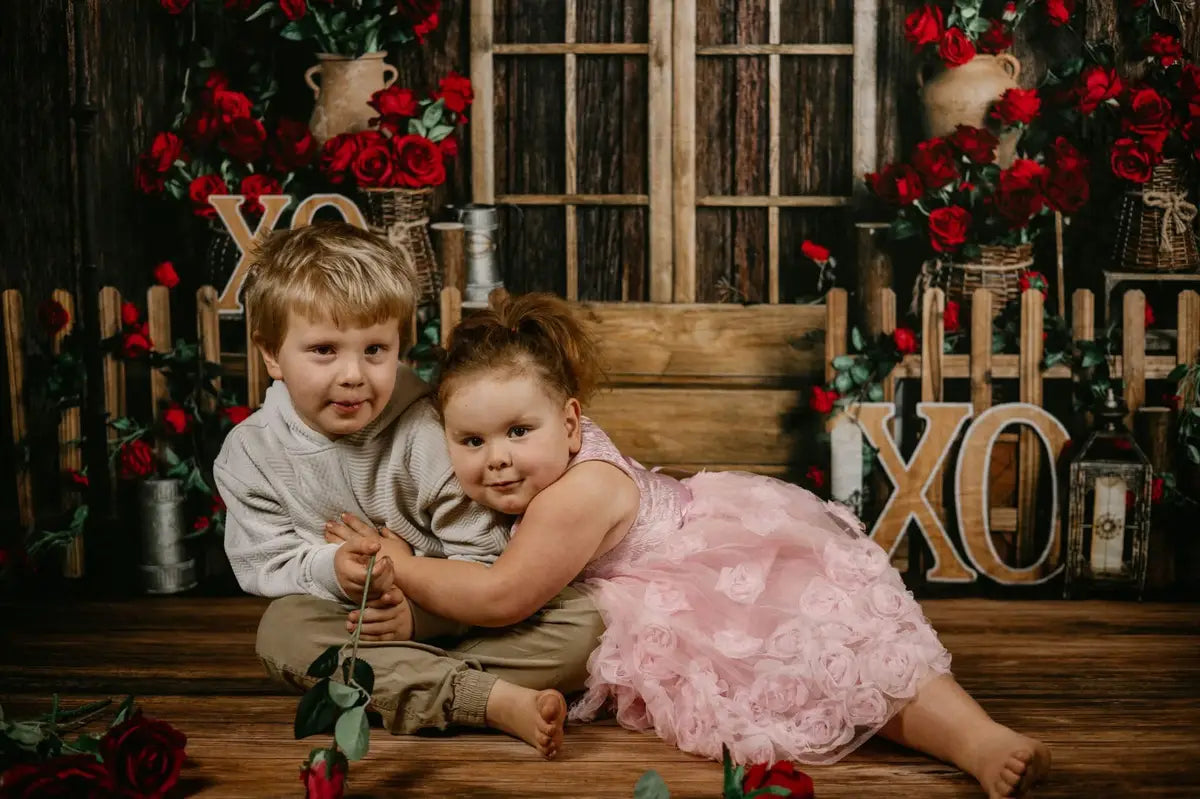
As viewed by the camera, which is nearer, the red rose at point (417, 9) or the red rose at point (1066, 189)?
the red rose at point (1066, 189)

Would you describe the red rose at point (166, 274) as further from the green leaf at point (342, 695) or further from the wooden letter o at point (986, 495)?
the wooden letter o at point (986, 495)

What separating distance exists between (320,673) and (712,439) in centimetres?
179

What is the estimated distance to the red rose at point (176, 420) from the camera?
3227mm

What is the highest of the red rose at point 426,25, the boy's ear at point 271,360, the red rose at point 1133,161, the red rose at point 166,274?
the red rose at point 426,25

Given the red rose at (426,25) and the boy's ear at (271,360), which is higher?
the red rose at (426,25)

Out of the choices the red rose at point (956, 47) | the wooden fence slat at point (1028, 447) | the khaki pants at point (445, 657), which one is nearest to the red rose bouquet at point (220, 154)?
the khaki pants at point (445, 657)

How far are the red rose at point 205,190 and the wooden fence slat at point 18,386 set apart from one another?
20.3 inches

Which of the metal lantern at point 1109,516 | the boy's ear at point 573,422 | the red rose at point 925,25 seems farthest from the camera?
the red rose at point 925,25

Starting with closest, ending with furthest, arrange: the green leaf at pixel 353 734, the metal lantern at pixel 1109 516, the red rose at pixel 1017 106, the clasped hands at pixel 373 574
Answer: the green leaf at pixel 353 734 → the clasped hands at pixel 373 574 → the metal lantern at pixel 1109 516 → the red rose at pixel 1017 106

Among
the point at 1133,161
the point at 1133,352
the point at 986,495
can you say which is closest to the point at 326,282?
the point at 986,495

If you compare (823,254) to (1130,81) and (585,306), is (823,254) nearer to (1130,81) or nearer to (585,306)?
(585,306)

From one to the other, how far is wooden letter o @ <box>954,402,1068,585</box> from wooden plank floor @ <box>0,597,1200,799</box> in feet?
0.37

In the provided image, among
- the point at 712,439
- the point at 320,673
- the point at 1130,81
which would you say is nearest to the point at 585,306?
the point at 712,439

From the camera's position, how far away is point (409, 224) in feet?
11.4
